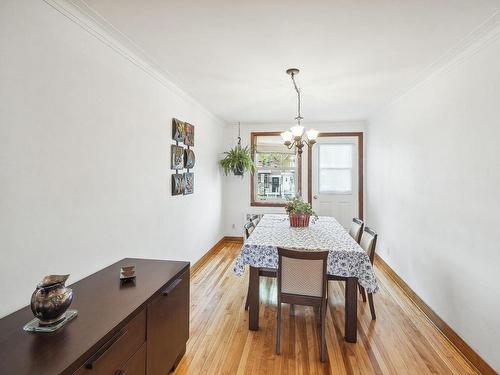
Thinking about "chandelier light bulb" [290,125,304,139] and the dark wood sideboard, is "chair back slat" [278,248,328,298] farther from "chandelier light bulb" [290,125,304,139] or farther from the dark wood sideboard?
"chandelier light bulb" [290,125,304,139]

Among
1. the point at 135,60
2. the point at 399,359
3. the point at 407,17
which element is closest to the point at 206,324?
the point at 399,359

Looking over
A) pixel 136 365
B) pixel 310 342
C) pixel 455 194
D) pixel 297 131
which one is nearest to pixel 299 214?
pixel 297 131

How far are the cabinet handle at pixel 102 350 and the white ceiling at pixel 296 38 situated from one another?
6.42ft

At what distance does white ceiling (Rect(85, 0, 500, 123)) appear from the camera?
5.73 ft

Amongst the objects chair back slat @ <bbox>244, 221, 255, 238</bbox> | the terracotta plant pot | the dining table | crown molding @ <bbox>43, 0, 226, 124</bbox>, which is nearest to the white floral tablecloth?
the dining table

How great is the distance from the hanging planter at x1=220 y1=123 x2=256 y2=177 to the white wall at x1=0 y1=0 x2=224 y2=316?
85.6 inches

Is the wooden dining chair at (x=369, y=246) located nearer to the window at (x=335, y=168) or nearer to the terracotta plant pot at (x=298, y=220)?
the terracotta plant pot at (x=298, y=220)

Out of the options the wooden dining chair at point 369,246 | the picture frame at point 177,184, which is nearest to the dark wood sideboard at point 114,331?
the picture frame at point 177,184

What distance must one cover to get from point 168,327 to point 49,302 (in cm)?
80

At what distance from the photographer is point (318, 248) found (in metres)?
2.38

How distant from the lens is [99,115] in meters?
2.02

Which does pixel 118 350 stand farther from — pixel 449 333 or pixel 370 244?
pixel 449 333

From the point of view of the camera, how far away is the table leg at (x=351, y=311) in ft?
7.46

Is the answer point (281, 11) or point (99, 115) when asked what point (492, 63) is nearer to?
point (281, 11)
